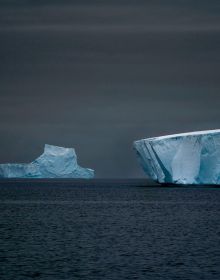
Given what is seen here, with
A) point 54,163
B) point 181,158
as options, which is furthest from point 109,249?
point 54,163

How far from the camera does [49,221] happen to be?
146 feet

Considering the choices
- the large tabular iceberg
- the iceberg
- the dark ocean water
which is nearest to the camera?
the dark ocean water

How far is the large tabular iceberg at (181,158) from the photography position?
76.5 m

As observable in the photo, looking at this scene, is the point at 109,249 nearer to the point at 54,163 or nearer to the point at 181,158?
the point at 181,158

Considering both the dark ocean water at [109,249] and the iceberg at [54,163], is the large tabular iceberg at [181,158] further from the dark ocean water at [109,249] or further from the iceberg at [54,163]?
the iceberg at [54,163]

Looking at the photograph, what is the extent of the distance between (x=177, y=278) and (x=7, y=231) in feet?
56.8

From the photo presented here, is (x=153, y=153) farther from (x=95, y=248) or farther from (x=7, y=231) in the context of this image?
(x=95, y=248)

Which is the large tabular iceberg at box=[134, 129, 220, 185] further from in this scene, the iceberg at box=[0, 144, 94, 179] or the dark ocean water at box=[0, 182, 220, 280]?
the iceberg at box=[0, 144, 94, 179]

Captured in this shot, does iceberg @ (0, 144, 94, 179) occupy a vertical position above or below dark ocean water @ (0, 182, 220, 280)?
above

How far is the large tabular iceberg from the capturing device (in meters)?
76.5

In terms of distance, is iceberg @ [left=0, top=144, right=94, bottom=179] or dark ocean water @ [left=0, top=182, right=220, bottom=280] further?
iceberg @ [left=0, top=144, right=94, bottom=179]

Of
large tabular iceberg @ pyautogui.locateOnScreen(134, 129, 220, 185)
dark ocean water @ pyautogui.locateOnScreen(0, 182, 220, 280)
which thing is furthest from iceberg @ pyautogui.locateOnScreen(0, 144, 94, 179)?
dark ocean water @ pyautogui.locateOnScreen(0, 182, 220, 280)

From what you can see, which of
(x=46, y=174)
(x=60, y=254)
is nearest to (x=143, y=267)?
(x=60, y=254)

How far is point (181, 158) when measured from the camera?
259 ft
